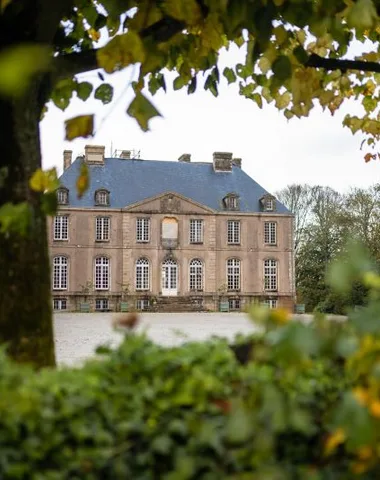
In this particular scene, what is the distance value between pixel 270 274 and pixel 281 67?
42048 mm

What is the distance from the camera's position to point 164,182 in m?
44.4

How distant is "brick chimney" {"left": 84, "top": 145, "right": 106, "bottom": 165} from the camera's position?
43094 millimetres

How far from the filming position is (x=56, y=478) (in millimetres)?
1629

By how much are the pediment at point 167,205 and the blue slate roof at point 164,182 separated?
38 centimetres

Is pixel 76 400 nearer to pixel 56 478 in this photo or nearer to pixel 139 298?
pixel 56 478

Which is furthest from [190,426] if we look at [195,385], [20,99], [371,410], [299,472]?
[20,99]

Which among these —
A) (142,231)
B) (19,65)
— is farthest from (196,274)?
(19,65)

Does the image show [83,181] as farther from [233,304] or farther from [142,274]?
[233,304]

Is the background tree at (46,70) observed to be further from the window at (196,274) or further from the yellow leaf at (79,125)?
the window at (196,274)

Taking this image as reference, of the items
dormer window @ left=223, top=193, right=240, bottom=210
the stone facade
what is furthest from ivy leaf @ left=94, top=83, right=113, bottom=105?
dormer window @ left=223, top=193, right=240, bottom=210

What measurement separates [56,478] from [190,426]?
36cm

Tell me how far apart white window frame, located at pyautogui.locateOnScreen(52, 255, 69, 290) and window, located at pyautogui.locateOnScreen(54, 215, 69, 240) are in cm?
131

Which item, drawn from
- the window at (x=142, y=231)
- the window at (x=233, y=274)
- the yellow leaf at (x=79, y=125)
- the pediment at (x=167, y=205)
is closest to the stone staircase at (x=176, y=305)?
the window at (x=233, y=274)

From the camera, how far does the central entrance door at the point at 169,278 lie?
141 ft
